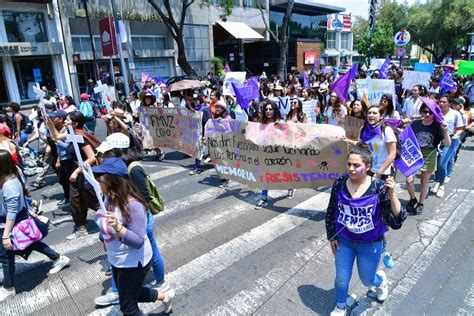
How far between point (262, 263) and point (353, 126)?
3051 mm

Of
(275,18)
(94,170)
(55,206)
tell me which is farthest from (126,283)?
(275,18)

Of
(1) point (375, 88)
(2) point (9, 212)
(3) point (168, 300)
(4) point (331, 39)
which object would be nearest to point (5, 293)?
(2) point (9, 212)

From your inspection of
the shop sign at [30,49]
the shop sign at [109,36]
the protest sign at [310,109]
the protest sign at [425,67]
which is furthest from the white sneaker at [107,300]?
the shop sign at [30,49]

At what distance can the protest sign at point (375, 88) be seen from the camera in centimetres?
827

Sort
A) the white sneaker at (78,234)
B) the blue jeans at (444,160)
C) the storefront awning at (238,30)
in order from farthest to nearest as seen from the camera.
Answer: the storefront awning at (238,30), the blue jeans at (444,160), the white sneaker at (78,234)

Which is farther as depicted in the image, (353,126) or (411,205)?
(353,126)

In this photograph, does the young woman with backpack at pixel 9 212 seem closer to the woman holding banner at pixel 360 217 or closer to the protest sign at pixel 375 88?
the woman holding banner at pixel 360 217

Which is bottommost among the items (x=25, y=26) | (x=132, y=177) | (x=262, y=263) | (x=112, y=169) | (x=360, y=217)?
(x=262, y=263)

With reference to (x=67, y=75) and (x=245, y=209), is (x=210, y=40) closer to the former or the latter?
(x=67, y=75)

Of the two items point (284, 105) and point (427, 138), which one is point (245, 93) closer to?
point (284, 105)

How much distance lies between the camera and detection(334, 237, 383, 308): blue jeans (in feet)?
9.43

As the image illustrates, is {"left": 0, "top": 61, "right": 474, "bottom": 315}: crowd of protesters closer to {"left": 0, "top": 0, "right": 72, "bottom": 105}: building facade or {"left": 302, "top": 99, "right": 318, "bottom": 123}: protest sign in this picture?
{"left": 302, "top": 99, "right": 318, "bottom": 123}: protest sign

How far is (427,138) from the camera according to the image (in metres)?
5.15

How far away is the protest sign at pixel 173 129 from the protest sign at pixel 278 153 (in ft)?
4.68
